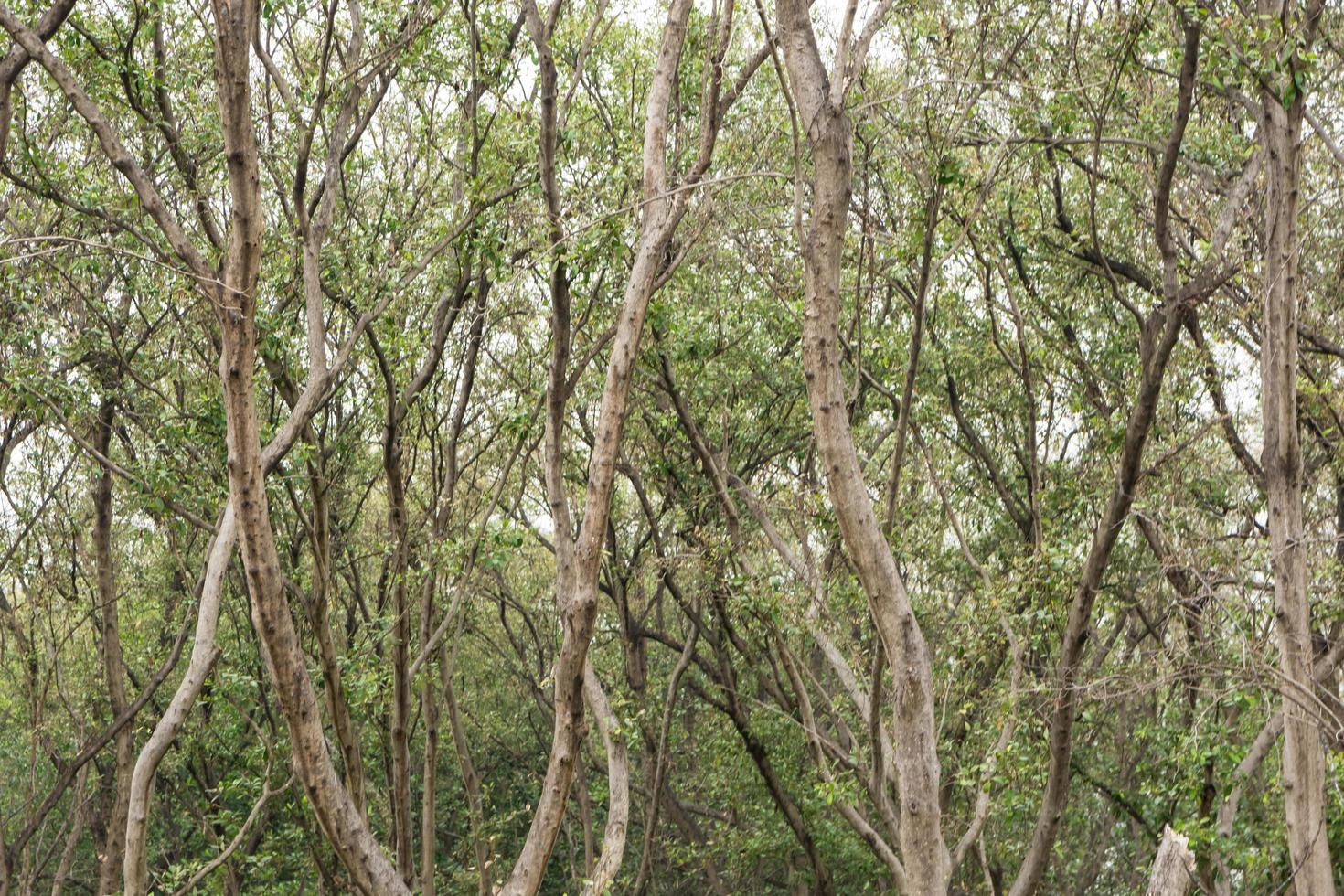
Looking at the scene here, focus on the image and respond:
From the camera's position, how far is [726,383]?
14703 mm

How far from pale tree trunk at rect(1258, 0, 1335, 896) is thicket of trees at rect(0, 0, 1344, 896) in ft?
0.13

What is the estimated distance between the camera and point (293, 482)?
11703 millimetres

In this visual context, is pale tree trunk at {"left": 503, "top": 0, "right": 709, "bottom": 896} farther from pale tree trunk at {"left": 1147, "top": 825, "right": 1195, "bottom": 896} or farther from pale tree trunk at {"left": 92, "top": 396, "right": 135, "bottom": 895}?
pale tree trunk at {"left": 92, "top": 396, "right": 135, "bottom": 895}

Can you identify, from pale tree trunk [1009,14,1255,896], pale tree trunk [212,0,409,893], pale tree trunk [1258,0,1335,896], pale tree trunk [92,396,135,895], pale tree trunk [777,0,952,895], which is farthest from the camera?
pale tree trunk [92,396,135,895]

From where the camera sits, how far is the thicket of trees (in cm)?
742

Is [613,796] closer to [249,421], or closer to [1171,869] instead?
[1171,869]

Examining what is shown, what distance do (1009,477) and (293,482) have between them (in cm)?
854

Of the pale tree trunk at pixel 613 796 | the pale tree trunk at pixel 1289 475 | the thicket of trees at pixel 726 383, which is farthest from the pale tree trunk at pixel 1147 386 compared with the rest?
the pale tree trunk at pixel 613 796

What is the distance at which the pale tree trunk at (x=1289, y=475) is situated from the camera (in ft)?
29.5

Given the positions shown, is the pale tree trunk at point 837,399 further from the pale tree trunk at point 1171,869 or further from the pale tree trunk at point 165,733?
the pale tree trunk at point 165,733

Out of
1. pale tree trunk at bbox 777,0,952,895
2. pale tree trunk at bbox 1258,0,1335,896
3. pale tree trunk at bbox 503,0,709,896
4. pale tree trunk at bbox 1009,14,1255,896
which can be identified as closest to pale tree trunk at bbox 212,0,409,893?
pale tree trunk at bbox 503,0,709,896

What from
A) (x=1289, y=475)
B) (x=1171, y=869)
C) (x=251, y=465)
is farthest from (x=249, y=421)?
(x=1289, y=475)

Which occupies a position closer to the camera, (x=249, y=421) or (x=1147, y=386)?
(x=249, y=421)

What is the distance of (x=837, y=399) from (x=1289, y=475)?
189 inches
